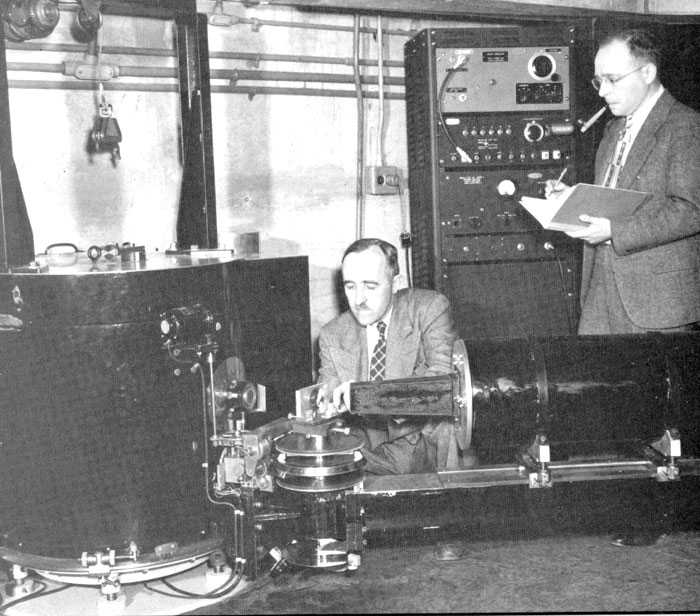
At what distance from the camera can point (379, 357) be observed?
10.8 feet

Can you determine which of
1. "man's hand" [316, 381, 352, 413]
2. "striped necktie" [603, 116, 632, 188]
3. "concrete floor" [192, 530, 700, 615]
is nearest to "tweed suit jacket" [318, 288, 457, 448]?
"man's hand" [316, 381, 352, 413]

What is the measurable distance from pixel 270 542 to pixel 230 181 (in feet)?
7.01

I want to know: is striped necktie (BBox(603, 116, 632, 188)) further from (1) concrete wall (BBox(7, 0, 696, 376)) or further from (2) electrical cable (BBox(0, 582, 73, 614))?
(2) electrical cable (BBox(0, 582, 73, 614))

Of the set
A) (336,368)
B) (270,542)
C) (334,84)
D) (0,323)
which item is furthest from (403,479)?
(334,84)

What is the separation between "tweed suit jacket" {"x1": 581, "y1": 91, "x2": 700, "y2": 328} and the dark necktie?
933 mm

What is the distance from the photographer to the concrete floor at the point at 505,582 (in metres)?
2.33

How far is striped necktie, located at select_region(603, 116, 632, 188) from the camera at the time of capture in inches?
126

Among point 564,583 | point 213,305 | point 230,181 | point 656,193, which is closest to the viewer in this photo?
point 564,583

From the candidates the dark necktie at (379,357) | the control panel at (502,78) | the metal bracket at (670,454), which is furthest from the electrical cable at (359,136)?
the metal bracket at (670,454)

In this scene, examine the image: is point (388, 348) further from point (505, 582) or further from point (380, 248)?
point (505, 582)

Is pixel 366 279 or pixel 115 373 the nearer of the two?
pixel 115 373

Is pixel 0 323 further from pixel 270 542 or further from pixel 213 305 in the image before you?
pixel 270 542

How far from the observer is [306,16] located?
429 centimetres

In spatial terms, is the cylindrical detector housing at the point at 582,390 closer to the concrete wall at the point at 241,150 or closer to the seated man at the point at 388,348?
the seated man at the point at 388,348
